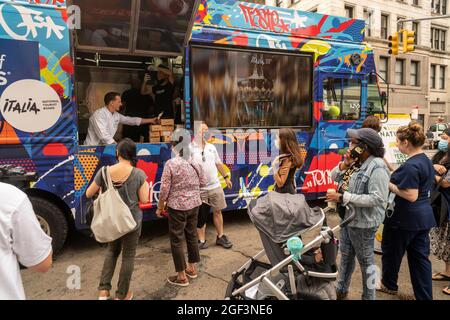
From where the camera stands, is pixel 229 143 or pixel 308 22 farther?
pixel 308 22

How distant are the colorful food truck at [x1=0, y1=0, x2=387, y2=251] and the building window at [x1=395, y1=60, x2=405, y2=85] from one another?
96.6ft

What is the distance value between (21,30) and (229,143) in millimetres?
3218

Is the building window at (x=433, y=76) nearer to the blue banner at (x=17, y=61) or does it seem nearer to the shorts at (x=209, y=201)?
the shorts at (x=209, y=201)

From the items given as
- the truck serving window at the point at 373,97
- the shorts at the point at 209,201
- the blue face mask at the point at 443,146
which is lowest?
the shorts at the point at 209,201

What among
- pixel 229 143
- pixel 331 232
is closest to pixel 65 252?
pixel 229 143

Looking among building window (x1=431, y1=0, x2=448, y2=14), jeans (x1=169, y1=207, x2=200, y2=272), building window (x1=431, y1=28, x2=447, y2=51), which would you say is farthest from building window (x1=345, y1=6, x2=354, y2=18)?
jeans (x1=169, y1=207, x2=200, y2=272)

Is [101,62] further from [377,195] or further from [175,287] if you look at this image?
[377,195]

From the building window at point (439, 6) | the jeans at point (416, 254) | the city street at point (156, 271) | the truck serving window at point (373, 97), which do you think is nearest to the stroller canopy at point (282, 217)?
the city street at point (156, 271)

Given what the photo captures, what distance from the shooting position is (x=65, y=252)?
16.8 ft

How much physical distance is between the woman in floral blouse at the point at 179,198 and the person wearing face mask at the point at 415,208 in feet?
6.92

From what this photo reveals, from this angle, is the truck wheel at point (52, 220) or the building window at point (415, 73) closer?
the truck wheel at point (52, 220)

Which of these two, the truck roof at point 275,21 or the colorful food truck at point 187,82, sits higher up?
the truck roof at point 275,21

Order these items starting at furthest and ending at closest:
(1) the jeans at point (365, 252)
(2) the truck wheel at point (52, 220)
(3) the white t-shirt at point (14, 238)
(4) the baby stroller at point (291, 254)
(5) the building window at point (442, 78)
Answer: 1. (5) the building window at point (442, 78)
2. (2) the truck wheel at point (52, 220)
3. (1) the jeans at point (365, 252)
4. (4) the baby stroller at point (291, 254)
5. (3) the white t-shirt at point (14, 238)

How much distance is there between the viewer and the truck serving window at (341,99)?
21.7ft
